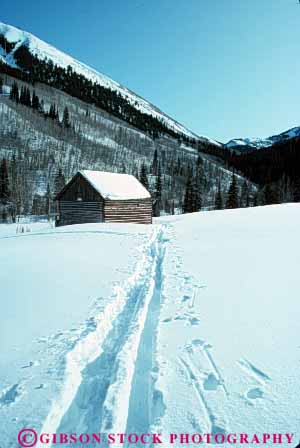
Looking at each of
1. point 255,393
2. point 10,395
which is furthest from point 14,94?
point 255,393

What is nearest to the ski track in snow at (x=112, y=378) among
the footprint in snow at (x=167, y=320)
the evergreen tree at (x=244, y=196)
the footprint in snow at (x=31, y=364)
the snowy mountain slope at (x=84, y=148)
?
the footprint in snow at (x=167, y=320)

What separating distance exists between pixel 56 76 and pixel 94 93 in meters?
21.1

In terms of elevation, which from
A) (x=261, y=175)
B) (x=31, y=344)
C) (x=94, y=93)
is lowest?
(x=31, y=344)

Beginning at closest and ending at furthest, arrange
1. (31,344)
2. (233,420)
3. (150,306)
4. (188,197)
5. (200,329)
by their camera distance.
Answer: (233,420) < (31,344) < (200,329) < (150,306) < (188,197)

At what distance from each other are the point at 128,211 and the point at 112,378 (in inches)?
912

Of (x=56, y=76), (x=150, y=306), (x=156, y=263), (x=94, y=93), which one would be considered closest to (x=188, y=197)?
(x=156, y=263)

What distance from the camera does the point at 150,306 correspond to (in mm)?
5578

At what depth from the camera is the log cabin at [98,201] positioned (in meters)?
24.6

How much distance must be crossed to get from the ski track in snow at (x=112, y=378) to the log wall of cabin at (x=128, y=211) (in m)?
19.6

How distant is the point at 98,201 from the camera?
2459 centimetres

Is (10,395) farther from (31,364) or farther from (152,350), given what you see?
(152,350)

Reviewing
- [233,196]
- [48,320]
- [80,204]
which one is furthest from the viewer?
[233,196]

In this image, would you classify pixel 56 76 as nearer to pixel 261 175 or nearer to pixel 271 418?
pixel 261 175

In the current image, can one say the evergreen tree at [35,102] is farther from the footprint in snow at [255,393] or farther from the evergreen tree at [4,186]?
the footprint in snow at [255,393]
